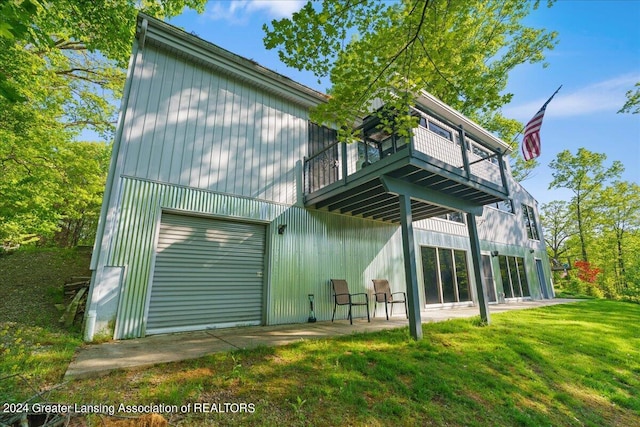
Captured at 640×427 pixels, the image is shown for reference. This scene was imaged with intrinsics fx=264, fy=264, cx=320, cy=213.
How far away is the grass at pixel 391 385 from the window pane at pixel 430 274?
3934mm

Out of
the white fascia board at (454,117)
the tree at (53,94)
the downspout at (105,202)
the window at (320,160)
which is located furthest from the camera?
the white fascia board at (454,117)

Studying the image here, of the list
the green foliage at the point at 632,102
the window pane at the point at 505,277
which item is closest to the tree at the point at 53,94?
the window pane at the point at 505,277

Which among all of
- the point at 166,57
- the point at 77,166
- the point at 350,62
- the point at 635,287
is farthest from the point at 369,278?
the point at 635,287

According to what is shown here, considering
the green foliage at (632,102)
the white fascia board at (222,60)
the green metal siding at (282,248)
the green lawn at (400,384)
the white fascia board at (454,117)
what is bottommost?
the green lawn at (400,384)

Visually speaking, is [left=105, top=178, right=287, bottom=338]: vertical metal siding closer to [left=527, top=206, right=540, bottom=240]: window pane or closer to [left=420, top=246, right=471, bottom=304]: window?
[left=420, top=246, right=471, bottom=304]: window

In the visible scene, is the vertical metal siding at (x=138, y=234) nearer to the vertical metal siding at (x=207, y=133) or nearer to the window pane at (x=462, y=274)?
the vertical metal siding at (x=207, y=133)

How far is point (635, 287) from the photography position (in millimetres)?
15156

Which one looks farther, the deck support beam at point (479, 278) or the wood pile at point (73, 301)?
the deck support beam at point (479, 278)

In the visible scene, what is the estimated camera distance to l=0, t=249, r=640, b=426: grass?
2.29 meters

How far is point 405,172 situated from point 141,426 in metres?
5.17

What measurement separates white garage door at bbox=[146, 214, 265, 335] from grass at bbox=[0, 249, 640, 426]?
185 cm

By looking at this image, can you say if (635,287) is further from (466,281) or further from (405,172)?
(405,172)

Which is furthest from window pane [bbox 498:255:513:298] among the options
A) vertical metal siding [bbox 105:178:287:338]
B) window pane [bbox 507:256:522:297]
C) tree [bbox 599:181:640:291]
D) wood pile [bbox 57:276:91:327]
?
tree [bbox 599:181:640:291]

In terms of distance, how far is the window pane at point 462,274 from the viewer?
10.1 meters
